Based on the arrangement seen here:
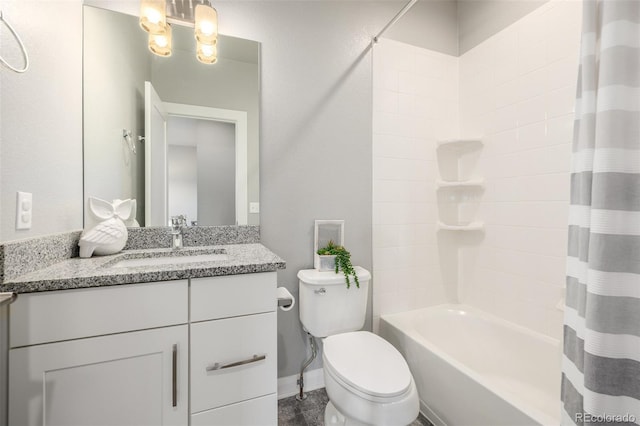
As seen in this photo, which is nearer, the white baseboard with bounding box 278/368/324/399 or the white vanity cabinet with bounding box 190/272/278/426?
the white vanity cabinet with bounding box 190/272/278/426

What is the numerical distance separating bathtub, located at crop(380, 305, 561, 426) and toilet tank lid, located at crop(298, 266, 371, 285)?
0.45 meters

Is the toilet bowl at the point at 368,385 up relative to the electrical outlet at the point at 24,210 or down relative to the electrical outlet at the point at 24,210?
down

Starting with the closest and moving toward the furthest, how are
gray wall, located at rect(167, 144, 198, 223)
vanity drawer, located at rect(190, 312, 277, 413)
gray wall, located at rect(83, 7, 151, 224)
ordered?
vanity drawer, located at rect(190, 312, 277, 413) → gray wall, located at rect(83, 7, 151, 224) → gray wall, located at rect(167, 144, 198, 223)

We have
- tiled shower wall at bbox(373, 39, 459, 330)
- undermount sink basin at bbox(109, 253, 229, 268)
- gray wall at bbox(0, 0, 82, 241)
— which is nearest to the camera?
gray wall at bbox(0, 0, 82, 241)

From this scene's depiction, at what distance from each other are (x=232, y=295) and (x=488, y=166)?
184 centimetres

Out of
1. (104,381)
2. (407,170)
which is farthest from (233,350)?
(407,170)

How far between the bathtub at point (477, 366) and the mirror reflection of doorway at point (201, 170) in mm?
1275

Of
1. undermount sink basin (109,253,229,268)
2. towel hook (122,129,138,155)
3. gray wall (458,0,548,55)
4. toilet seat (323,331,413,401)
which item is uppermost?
gray wall (458,0,548,55)

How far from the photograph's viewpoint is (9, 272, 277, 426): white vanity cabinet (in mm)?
787

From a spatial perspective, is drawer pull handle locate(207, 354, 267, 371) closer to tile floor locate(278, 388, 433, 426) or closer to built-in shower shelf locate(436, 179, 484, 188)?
tile floor locate(278, 388, 433, 426)

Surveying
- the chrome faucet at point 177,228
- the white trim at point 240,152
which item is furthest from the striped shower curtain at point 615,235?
the chrome faucet at point 177,228

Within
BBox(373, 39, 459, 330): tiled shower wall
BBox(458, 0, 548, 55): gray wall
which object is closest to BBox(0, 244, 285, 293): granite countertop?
BBox(373, 39, 459, 330): tiled shower wall

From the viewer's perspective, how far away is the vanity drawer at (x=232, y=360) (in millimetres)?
945

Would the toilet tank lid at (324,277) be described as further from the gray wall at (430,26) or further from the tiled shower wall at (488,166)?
the gray wall at (430,26)
